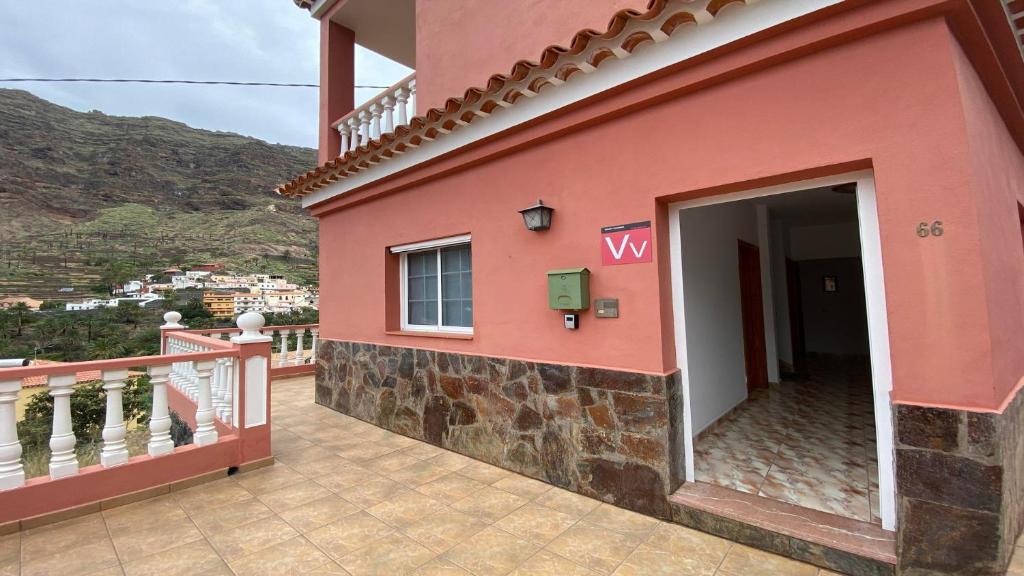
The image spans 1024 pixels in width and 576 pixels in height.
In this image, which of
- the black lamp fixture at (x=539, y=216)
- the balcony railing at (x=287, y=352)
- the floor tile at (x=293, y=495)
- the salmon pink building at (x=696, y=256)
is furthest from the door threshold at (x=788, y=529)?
the balcony railing at (x=287, y=352)

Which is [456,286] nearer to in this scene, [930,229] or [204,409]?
[204,409]

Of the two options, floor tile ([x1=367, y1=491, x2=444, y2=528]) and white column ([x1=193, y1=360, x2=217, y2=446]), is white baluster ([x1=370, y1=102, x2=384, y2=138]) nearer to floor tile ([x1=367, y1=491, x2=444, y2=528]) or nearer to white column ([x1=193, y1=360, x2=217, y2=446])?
white column ([x1=193, y1=360, x2=217, y2=446])

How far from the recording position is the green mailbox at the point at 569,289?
3.17 meters

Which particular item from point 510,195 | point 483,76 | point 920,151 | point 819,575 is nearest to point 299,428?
point 510,195

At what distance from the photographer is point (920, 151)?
205 centimetres

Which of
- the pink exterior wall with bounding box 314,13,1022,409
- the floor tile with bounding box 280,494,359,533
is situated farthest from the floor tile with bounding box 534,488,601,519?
the floor tile with bounding box 280,494,359,533

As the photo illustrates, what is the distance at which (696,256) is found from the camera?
14.5ft

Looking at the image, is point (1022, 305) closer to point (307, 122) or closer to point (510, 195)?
point (510, 195)

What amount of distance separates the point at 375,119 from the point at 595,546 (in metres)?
5.55

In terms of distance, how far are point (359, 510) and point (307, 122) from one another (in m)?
92.4

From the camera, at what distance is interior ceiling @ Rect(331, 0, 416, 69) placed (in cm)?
629

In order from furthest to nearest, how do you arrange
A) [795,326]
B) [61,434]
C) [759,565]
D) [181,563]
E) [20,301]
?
1. [20,301]
2. [795,326]
3. [61,434]
4. [181,563]
5. [759,565]

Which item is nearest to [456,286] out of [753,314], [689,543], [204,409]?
[204,409]

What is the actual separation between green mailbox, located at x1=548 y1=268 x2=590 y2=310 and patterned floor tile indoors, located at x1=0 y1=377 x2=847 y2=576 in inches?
59.3
